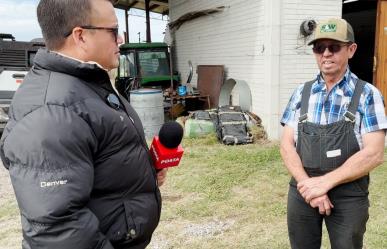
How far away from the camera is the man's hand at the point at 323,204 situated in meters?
2.02

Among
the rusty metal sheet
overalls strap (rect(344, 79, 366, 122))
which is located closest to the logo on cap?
overalls strap (rect(344, 79, 366, 122))

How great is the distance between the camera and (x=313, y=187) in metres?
2.03

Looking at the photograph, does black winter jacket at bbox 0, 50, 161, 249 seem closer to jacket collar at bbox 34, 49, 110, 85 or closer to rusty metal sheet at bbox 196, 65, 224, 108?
jacket collar at bbox 34, 49, 110, 85

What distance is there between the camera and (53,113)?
47.1 inches

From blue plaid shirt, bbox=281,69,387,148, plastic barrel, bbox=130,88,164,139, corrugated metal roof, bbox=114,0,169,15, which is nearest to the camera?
blue plaid shirt, bbox=281,69,387,148

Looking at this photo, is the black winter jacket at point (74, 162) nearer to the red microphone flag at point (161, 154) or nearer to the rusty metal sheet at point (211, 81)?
the red microphone flag at point (161, 154)

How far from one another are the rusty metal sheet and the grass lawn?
321 cm

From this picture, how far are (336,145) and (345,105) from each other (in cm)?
22

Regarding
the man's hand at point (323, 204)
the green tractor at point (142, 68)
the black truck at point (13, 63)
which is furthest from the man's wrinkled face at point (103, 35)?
the green tractor at point (142, 68)

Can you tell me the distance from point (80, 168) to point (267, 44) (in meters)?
6.45

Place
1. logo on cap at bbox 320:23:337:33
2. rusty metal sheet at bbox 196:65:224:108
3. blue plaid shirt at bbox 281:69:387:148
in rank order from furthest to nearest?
1. rusty metal sheet at bbox 196:65:224:108
2. logo on cap at bbox 320:23:337:33
3. blue plaid shirt at bbox 281:69:387:148

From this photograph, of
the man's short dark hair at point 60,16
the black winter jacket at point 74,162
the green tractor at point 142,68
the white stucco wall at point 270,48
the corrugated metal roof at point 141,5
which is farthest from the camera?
the corrugated metal roof at point 141,5

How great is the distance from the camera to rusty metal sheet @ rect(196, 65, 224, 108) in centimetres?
933

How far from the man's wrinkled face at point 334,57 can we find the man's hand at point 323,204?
674 millimetres
